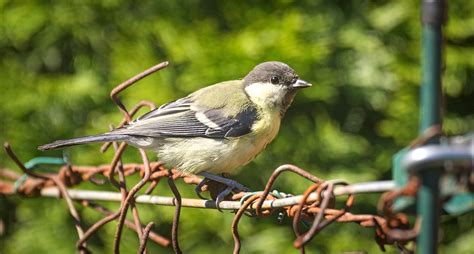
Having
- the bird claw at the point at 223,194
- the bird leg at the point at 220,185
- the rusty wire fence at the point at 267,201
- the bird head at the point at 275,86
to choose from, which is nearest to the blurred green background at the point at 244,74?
the bird head at the point at 275,86

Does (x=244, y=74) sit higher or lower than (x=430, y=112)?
lower

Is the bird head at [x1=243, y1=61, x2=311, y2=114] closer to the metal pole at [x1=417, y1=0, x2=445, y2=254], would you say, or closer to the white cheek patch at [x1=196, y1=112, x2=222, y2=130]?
the white cheek patch at [x1=196, y1=112, x2=222, y2=130]

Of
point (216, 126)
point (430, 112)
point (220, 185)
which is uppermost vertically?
point (430, 112)

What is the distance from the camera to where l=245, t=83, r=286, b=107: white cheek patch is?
8.80 ft

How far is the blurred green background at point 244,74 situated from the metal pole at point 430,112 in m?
2.27

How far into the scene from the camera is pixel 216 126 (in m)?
2.56

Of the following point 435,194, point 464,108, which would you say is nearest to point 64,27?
point 464,108

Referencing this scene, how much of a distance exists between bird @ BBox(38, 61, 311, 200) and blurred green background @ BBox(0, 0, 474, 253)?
1.48 ft

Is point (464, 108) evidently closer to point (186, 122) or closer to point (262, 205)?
point (186, 122)

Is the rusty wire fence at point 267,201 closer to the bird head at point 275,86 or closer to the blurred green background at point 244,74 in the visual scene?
the bird head at point 275,86

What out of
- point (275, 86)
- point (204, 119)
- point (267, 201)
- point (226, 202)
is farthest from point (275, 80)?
point (267, 201)

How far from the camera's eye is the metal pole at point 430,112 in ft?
2.80

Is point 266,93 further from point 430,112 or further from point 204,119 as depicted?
point 430,112

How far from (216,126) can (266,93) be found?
0.25 metres
